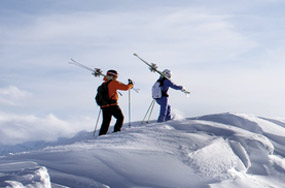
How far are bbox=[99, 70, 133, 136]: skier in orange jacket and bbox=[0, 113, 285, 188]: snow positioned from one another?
220cm

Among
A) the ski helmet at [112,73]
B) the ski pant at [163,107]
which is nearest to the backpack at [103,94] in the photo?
the ski helmet at [112,73]

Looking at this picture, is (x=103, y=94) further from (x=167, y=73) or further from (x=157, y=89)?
(x=167, y=73)

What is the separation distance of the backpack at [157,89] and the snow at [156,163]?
12.2 feet

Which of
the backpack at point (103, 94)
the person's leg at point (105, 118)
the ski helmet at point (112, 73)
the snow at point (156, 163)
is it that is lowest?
the snow at point (156, 163)

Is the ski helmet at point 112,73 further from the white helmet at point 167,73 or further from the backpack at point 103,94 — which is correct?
the white helmet at point 167,73

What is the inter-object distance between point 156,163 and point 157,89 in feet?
19.0

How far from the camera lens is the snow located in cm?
617

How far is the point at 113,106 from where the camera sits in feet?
35.0

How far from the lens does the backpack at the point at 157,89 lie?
12283 mm

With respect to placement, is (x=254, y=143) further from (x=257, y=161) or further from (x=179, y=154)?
(x=179, y=154)

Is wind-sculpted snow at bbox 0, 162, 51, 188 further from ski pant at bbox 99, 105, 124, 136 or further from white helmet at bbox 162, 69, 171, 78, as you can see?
white helmet at bbox 162, 69, 171, 78

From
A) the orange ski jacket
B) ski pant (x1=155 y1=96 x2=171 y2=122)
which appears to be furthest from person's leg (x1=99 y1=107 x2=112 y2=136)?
ski pant (x1=155 y1=96 x2=171 y2=122)

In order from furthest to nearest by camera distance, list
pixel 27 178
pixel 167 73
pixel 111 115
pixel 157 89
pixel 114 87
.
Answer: pixel 167 73 < pixel 157 89 < pixel 111 115 < pixel 114 87 < pixel 27 178

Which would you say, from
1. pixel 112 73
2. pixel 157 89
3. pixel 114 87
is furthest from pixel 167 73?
pixel 114 87
